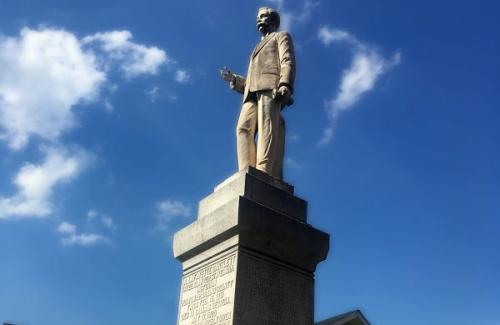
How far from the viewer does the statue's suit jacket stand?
1013 cm

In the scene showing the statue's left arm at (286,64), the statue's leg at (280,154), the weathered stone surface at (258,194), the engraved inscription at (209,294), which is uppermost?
the statue's left arm at (286,64)

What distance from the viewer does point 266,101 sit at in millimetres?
10000

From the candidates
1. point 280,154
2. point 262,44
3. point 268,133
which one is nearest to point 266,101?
point 268,133

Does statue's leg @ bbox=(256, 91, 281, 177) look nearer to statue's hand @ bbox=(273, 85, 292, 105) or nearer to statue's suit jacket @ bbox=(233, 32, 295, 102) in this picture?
statue's hand @ bbox=(273, 85, 292, 105)

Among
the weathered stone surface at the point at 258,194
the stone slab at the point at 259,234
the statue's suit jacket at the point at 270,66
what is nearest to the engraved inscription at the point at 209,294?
the stone slab at the point at 259,234

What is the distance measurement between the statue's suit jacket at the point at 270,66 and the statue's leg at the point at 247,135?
28 centimetres

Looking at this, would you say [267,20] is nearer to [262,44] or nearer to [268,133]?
[262,44]

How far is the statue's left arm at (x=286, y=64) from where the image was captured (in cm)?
995

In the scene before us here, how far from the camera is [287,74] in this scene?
33.0ft

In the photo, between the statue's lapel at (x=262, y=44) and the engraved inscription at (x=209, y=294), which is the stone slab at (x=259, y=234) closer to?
the engraved inscription at (x=209, y=294)

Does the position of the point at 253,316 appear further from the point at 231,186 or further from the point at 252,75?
the point at 252,75

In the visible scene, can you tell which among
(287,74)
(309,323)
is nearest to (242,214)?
(309,323)

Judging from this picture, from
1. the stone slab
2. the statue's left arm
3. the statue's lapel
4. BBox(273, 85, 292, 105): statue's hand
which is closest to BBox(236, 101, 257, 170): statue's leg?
BBox(273, 85, 292, 105): statue's hand

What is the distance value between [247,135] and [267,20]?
8.03ft
